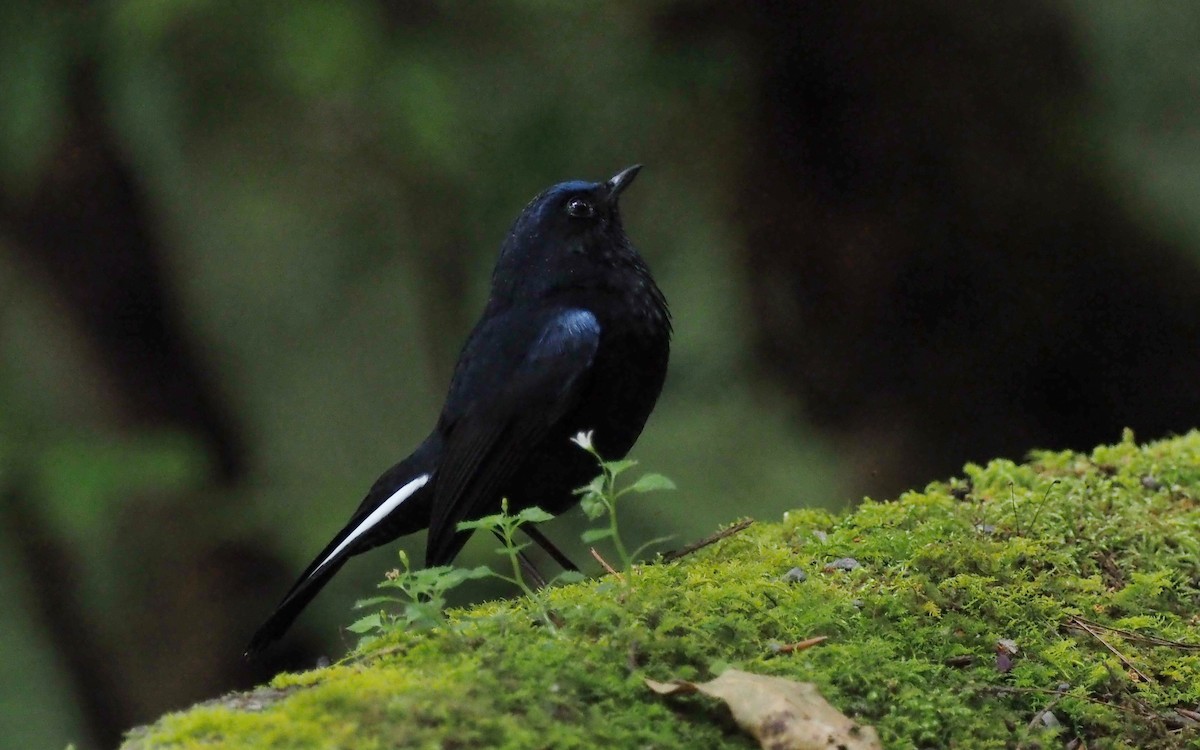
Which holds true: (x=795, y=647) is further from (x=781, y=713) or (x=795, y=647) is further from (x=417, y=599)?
(x=417, y=599)

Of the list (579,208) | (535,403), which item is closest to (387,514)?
(535,403)

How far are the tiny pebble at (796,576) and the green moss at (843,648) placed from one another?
0.09 ft

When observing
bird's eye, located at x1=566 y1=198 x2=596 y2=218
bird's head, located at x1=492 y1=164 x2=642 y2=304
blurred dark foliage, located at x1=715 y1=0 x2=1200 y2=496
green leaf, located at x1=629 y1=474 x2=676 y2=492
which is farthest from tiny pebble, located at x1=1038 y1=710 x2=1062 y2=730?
blurred dark foliage, located at x1=715 y1=0 x2=1200 y2=496

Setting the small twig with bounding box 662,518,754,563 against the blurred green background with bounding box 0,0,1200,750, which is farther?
the blurred green background with bounding box 0,0,1200,750

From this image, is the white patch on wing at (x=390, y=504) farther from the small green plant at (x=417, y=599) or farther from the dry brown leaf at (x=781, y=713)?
the dry brown leaf at (x=781, y=713)

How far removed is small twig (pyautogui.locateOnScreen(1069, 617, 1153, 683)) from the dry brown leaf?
2.47 feet

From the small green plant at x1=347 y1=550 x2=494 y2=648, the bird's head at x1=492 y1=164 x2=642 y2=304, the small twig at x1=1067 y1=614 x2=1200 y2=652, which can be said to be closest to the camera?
the small green plant at x1=347 y1=550 x2=494 y2=648

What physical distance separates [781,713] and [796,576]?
0.89 metres

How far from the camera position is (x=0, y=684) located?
5.38m

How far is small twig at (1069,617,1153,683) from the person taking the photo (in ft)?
7.60

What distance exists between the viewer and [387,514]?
3.79 metres

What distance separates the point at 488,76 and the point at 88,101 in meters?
1.83

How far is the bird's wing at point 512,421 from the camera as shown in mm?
3592

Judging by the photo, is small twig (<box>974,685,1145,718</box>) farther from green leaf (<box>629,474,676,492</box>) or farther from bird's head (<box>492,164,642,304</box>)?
bird's head (<box>492,164,642,304</box>)
